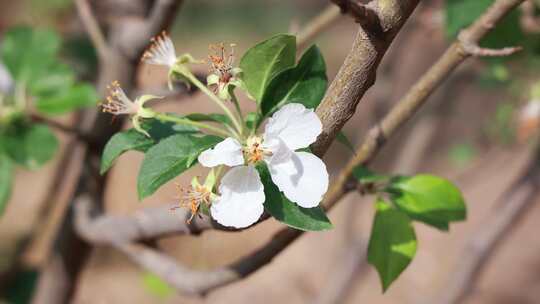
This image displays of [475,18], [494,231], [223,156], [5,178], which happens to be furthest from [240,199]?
[494,231]

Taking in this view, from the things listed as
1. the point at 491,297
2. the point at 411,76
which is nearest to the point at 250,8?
the point at 411,76

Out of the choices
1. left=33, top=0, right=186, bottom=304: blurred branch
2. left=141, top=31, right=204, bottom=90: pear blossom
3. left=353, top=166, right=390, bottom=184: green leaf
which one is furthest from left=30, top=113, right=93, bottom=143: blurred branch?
left=353, top=166, right=390, bottom=184: green leaf

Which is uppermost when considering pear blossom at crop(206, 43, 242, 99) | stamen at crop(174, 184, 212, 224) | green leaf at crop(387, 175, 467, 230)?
pear blossom at crop(206, 43, 242, 99)

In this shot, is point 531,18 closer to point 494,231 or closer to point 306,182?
point 494,231

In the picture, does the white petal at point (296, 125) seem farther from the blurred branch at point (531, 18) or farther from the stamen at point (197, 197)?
the blurred branch at point (531, 18)

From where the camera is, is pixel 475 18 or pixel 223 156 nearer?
pixel 223 156

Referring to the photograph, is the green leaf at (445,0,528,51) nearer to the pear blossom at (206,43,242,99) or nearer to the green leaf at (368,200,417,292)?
the green leaf at (368,200,417,292)
